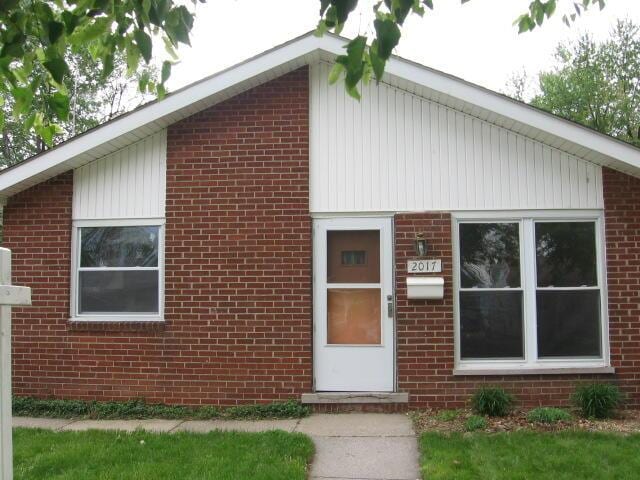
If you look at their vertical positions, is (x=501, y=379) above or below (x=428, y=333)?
below

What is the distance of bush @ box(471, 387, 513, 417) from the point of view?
687 centimetres

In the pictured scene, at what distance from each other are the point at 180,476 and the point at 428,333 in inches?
139

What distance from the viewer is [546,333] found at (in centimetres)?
745

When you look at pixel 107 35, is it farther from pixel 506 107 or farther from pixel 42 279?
pixel 42 279

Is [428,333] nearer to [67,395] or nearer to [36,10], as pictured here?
[67,395]

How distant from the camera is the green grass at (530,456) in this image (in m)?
5.00

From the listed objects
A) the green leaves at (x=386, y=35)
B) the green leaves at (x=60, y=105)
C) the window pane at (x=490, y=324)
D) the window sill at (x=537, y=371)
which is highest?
the green leaves at (x=386, y=35)

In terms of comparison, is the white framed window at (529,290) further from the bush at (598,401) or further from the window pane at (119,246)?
the window pane at (119,246)

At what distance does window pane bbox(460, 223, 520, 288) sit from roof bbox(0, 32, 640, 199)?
48.5 inches

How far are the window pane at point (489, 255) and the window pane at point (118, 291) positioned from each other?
3.91m

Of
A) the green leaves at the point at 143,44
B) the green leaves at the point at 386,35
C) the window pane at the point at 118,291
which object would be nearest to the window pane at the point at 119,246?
the window pane at the point at 118,291

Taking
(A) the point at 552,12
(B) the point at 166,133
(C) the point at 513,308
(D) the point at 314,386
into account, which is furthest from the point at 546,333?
(B) the point at 166,133

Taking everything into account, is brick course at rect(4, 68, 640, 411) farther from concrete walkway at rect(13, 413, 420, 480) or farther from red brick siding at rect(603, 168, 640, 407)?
concrete walkway at rect(13, 413, 420, 480)

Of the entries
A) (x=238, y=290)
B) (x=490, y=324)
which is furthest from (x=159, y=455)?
(x=490, y=324)
